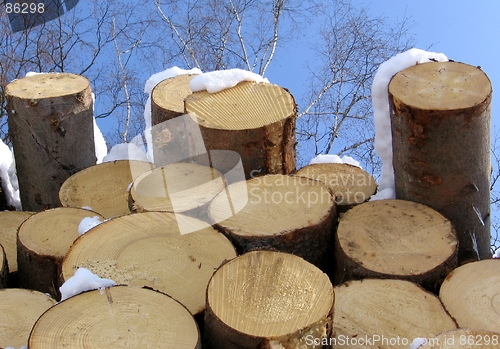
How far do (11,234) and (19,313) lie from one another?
1.16m

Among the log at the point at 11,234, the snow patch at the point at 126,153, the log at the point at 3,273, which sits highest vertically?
the snow patch at the point at 126,153

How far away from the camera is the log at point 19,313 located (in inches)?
88.4

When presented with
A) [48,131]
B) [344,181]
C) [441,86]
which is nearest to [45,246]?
[48,131]

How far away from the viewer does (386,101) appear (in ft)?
10.5

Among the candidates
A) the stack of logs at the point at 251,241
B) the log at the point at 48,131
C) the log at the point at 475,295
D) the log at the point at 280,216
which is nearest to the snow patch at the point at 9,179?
the log at the point at 48,131

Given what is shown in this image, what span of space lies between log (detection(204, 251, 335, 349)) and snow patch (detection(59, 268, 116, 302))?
1.37 ft

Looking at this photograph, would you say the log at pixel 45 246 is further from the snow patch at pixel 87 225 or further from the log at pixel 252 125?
the log at pixel 252 125

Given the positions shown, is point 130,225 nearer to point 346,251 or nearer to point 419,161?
point 346,251

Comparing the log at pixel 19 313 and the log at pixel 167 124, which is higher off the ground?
→ the log at pixel 167 124

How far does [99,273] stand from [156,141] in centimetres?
149

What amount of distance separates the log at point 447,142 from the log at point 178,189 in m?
1.00

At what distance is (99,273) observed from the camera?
7.59ft

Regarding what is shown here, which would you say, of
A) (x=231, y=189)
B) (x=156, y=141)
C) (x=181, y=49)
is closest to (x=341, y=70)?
(x=181, y=49)

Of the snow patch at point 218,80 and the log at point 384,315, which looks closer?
the log at point 384,315
